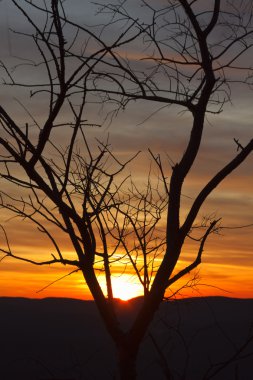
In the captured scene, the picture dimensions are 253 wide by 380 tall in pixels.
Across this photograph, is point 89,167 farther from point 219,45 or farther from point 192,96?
point 219,45

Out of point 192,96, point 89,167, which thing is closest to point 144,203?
point 89,167

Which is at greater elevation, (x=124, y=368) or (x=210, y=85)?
(x=210, y=85)

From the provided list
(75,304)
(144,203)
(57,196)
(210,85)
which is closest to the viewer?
(57,196)

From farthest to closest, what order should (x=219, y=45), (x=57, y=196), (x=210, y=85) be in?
(x=219, y=45) → (x=210, y=85) → (x=57, y=196)

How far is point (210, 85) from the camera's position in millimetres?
4395

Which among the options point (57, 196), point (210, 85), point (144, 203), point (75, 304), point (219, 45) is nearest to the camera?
point (57, 196)

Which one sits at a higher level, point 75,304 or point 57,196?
point 75,304

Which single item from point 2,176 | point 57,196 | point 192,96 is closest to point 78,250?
point 57,196

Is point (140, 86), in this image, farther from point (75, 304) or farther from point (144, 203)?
point (75, 304)

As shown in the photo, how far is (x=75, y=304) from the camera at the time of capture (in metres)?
166

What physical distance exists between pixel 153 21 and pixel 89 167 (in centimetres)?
119

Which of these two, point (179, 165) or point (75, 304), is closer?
point (179, 165)

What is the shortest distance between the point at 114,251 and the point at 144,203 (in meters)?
0.89

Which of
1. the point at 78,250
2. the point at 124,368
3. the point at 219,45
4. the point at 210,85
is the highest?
the point at 219,45
